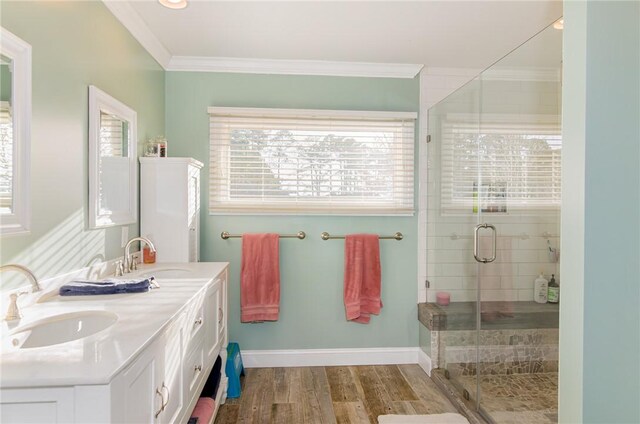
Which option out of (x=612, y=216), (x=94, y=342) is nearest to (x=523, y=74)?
(x=612, y=216)

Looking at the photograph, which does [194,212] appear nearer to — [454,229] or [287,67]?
[287,67]

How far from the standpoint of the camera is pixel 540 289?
1922 millimetres

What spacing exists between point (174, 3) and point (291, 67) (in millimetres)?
1038

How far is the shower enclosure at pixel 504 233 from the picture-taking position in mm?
1849

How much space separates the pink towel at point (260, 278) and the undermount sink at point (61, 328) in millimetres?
1486

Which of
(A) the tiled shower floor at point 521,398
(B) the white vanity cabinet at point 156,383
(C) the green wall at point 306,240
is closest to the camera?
(B) the white vanity cabinet at point 156,383

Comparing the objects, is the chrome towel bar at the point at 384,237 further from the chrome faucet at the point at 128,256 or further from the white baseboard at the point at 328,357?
the chrome faucet at the point at 128,256

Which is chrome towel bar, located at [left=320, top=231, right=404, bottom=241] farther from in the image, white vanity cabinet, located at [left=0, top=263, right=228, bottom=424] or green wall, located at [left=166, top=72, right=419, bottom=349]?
white vanity cabinet, located at [left=0, top=263, right=228, bottom=424]

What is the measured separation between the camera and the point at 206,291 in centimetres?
191

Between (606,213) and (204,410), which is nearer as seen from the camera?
(606,213)

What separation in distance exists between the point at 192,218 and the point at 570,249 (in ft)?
7.33

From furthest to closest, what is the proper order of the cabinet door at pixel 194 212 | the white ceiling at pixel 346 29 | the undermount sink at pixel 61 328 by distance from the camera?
1. the cabinet door at pixel 194 212
2. the white ceiling at pixel 346 29
3. the undermount sink at pixel 61 328

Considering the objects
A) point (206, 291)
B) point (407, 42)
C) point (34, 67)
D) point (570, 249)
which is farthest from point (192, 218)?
point (570, 249)

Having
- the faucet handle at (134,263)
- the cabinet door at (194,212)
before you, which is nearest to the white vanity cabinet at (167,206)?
the cabinet door at (194,212)
